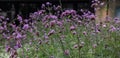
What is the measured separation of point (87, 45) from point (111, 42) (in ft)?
1.11

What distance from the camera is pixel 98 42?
535 centimetres

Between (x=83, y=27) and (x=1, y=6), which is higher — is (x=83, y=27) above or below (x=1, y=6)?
above

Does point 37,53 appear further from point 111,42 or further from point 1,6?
point 1,6

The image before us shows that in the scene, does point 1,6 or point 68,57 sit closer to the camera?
point 68,57

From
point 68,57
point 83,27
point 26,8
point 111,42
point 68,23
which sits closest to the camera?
point 68,57

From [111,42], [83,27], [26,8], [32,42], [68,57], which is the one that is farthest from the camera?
[26,8]

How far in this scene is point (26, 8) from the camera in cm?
1468

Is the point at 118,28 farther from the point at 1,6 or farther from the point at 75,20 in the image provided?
the point at 1,6

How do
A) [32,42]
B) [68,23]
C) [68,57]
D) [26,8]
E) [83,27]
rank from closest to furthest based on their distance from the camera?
[68,57], [32,42], [83,27], [68,23], [26,8]

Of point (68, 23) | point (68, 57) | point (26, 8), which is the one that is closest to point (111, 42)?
point (68, 57)

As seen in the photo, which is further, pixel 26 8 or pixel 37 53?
pixel 26 8

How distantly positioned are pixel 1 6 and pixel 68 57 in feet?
33.7

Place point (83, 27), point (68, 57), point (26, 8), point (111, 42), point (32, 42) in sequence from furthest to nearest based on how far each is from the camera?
point (26, 8), point (83, 27), point (32, 42), point (111, 42), point (68, 57)

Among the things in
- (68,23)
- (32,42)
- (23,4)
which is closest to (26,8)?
(23,4)
